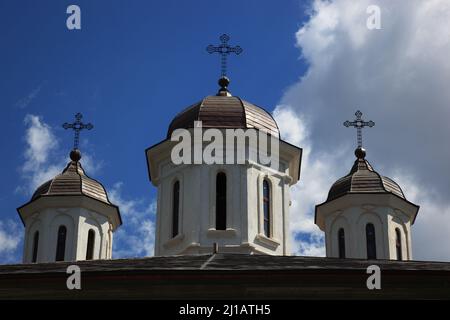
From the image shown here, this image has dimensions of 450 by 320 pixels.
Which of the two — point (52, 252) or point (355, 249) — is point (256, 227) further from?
point (52, 252)

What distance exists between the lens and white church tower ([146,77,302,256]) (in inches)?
1091

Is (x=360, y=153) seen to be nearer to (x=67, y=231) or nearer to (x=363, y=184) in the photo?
(x=363, y=184)

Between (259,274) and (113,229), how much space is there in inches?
735

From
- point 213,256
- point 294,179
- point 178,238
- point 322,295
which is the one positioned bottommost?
point 322,295

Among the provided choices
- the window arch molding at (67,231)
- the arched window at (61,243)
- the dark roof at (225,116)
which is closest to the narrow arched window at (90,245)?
the window arch molding at (67,231)

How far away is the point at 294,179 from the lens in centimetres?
3008

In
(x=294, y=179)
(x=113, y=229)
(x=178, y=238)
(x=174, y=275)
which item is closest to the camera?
(x=174, y=275)

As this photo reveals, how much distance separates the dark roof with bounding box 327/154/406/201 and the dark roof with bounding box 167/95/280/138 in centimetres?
407

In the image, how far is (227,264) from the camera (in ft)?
58.9

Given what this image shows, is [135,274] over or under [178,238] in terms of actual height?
under

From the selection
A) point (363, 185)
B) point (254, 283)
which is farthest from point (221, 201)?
point (254, 283)

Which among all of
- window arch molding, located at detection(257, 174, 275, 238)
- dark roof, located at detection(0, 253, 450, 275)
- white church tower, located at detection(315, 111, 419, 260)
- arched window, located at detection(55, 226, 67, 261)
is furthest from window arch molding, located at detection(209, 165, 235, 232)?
dark roof, located at detection(0, 253, 450, 275)

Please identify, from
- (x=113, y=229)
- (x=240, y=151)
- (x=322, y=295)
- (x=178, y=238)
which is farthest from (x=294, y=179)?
(x=322, y=295)

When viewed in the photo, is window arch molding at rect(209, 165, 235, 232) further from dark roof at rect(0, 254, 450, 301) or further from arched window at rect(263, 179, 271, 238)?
dark roof at rect(0, 254, 450, 301)
